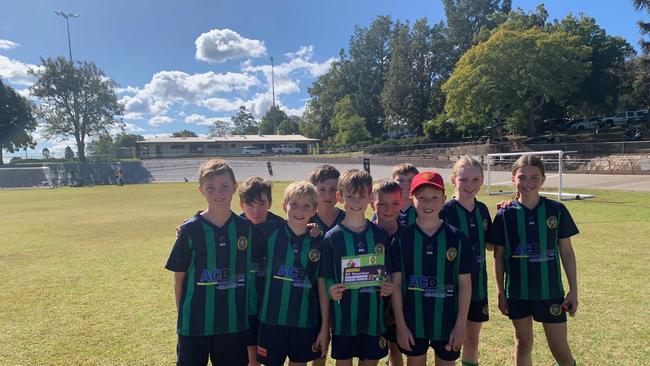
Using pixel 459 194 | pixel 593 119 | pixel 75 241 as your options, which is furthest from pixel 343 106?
pixel 459 194

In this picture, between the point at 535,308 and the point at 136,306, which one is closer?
the point at 535,308

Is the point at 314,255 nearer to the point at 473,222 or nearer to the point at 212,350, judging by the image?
the point at 212,350

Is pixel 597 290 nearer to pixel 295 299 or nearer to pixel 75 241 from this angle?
pixel 295 299

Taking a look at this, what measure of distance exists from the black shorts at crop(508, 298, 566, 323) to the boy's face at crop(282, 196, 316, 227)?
6.27 feet

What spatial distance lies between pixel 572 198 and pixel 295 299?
Answer: 16.9m

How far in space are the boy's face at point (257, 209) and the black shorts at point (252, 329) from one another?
79 cm

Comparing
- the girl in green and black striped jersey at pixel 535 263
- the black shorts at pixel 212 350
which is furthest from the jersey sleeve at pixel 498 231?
the black shorts at pixel 212 350

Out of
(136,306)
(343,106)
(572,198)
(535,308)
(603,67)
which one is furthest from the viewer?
(343,106)

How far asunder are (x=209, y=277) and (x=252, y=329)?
59cm

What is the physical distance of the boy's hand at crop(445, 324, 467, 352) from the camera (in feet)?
9.18

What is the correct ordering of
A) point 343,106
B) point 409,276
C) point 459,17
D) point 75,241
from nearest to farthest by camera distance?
point 409,276, point 75,241, point 459,17, point 343,106

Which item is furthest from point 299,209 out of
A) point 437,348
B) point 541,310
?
point 541,310

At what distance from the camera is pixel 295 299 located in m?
2.94

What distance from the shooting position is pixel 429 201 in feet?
9.49
